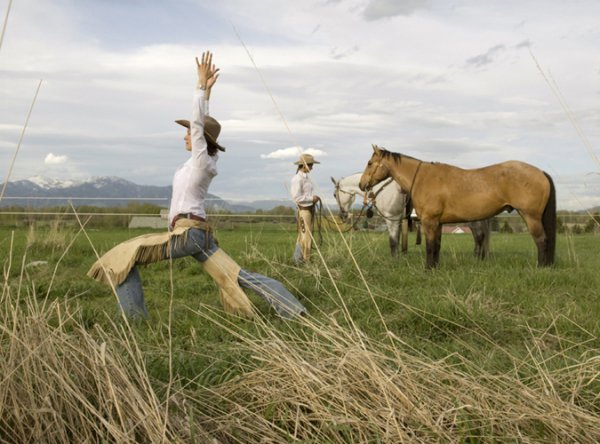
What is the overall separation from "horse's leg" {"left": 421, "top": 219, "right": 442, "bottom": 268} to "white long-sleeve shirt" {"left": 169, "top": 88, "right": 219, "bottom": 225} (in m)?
4.38

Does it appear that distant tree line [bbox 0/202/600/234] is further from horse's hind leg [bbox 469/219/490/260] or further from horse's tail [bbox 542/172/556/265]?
horse's tail [bbox 542/172/556/265]

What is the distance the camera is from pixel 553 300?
18.5 ft

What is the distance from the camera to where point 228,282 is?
5051 mm

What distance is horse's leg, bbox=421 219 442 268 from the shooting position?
8734 mm

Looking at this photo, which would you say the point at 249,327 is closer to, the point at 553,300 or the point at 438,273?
the point at 553,300

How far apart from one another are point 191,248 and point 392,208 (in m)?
7.07

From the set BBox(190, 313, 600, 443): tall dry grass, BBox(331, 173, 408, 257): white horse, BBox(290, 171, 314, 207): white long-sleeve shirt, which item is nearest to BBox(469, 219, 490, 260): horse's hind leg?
BBox(331, 173, 408, 257): white horse

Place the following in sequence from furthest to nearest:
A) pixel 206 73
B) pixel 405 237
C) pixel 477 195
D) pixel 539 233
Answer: pixel 405 237
pixel 477 195
pixel 539 233
pixel 206 73

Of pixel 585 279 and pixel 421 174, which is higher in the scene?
pixel 421 174

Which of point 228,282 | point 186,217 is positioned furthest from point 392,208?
point 186,217

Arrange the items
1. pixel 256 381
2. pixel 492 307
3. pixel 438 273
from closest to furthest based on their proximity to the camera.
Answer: pixel 256 381 < pixel 492 307 < pixel 438 273

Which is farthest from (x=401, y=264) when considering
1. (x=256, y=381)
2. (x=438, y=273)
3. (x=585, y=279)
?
(x=256, y=381)

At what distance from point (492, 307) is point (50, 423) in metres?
3.85

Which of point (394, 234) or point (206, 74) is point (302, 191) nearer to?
point (394, 234)
